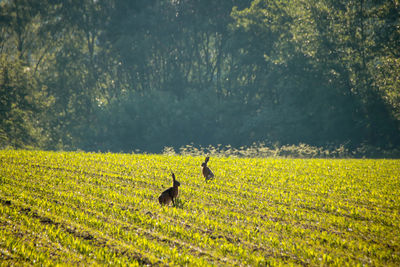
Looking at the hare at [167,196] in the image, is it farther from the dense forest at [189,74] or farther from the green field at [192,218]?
the dense forest at [189,74]

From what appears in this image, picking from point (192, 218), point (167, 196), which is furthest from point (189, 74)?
point (192, 218)

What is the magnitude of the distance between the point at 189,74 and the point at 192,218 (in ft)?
191

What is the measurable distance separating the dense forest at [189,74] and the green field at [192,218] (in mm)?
28889

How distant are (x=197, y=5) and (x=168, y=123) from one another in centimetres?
1677

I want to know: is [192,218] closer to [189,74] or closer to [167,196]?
[167,196]

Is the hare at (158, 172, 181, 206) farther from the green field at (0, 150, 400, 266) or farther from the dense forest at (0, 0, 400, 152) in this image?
the dense forest at (0, 0, 400, 152)

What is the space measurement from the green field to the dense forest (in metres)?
28.9

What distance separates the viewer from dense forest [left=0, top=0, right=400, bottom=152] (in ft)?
151

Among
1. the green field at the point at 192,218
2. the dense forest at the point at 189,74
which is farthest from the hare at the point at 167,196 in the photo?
the dense forest at the point at 189,74

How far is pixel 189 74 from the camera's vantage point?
68.8 metres

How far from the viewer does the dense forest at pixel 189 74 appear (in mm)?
45938

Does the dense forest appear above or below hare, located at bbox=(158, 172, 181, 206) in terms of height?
above

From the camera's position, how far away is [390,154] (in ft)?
138

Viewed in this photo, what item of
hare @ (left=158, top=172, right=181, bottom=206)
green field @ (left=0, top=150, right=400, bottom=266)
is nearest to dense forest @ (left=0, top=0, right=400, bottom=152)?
green field @ (left=0, top=150, right=400, bottom=266)
